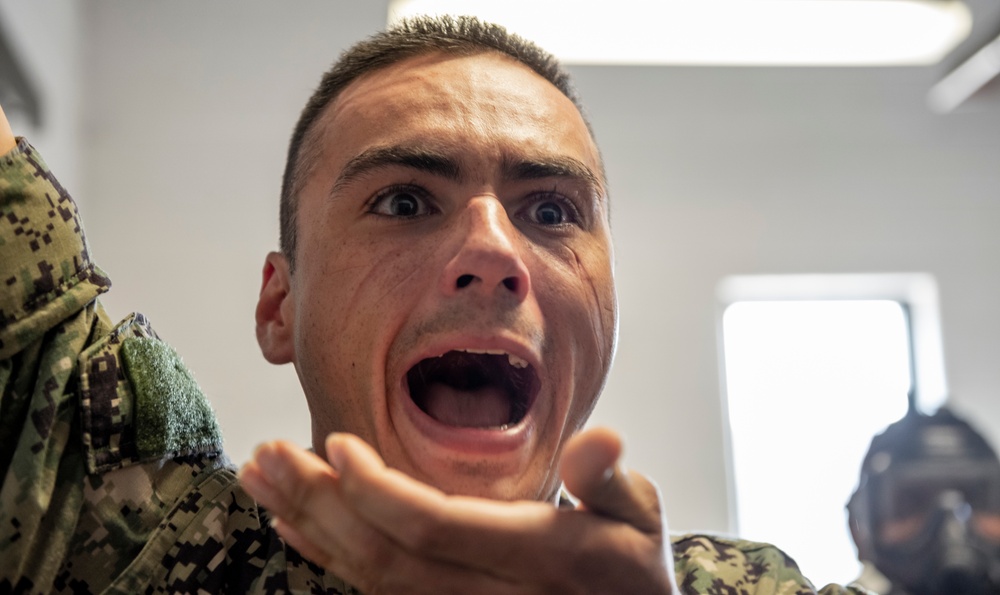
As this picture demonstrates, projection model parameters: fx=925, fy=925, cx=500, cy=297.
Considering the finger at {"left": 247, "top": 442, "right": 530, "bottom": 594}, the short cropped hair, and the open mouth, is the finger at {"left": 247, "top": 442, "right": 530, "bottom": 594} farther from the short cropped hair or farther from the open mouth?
the short cropped hair

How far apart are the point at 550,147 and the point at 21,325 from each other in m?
0.49

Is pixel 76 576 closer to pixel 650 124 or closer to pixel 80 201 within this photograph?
pixel 80 201

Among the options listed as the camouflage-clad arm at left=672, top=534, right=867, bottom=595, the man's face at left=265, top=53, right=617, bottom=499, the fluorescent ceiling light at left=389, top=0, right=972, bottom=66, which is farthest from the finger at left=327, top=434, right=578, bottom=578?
the fluorescent ceiling light at left=389, top=0, right=972, bottom=66

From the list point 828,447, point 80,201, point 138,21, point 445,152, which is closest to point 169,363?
point 445,152

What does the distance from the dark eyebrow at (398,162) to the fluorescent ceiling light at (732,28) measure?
0.83 meters

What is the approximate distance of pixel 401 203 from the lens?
88 cm

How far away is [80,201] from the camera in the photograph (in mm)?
2572

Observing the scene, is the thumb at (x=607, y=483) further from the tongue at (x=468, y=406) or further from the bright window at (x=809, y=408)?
the bright window at (x=809, y=408)

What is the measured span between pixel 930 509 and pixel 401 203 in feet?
2.59

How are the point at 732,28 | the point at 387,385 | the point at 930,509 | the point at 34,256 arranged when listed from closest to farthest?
the point at 34,256, the point at 387,385, the point at 930,509, the point at 732,28

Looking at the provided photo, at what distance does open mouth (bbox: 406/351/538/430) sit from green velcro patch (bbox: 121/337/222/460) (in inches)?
8.1

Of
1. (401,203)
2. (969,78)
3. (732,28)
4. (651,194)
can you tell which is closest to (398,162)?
(401,203)

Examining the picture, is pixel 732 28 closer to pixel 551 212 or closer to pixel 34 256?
pixel 551 212

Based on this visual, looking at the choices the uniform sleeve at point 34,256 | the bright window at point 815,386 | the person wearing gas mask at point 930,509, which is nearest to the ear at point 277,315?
the uniform sleeve at point 34,256
